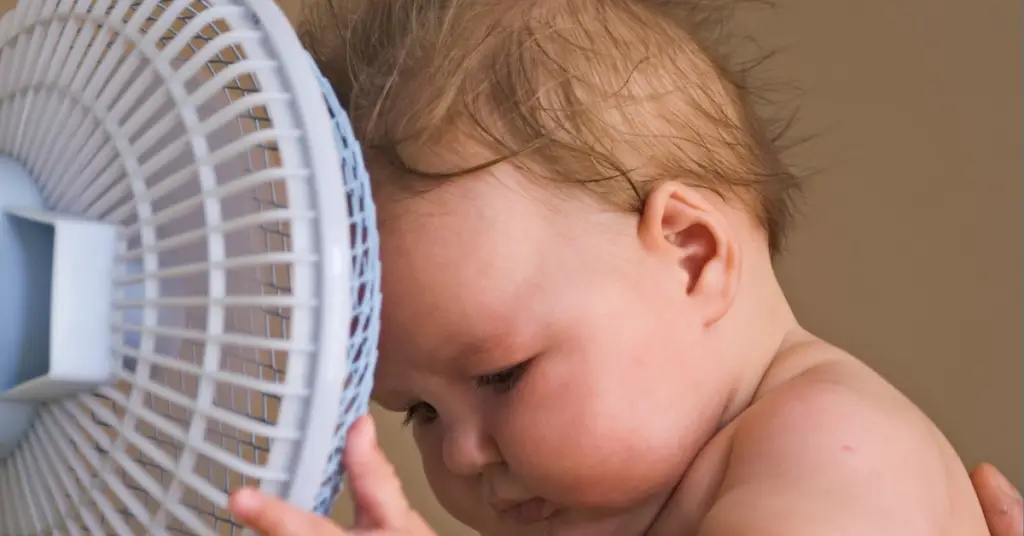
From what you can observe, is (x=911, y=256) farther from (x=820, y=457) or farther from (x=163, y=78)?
(x=163, y=78)

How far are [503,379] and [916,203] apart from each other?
0.77 metres

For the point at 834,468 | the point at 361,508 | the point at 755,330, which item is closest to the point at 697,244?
the point at 755,330

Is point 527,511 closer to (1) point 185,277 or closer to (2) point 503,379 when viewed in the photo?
(2) point 503,379

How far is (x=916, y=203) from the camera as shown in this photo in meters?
1.29


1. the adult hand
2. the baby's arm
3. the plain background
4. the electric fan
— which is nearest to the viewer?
the electric fan

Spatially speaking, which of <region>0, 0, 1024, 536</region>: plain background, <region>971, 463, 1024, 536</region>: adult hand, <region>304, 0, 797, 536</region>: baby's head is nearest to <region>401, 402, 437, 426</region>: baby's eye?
<region>304, 0, 797, 536</region>: baby's head

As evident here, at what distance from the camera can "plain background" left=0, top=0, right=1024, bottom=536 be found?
48.8 inches

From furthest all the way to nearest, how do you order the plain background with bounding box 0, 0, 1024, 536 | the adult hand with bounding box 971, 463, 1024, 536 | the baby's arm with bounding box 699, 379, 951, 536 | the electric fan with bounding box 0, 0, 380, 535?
the plain background with bounding box 0, 0, 1024, 536 → the adult hand with bounding box 971, 463, 1024, 536 → the baby's arm with bounding box 699, 379, 951, 536 → the electric fan with bounding box 0, 0, 380, 535

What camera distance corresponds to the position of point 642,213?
70 cm

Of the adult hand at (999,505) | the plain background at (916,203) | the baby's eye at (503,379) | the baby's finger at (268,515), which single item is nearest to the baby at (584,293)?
the baby's eye at (503,379)

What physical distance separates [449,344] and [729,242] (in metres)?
0.19

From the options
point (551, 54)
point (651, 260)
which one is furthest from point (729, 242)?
point (551, 54)

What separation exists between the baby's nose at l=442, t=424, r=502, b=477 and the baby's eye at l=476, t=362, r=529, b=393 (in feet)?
0.09

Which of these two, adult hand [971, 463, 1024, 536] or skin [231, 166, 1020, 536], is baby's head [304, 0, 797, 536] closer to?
skin [231, 166, 1020, 536]
